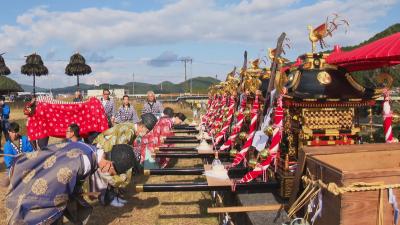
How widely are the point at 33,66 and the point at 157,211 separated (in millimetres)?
29740

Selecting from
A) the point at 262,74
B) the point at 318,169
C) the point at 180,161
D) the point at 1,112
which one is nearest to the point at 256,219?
the point at 318,169

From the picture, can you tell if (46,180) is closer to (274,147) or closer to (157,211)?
(274,147)

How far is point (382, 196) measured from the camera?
2.01 meters

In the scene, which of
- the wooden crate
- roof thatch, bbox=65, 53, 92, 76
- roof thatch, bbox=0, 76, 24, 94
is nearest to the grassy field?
the wooden crate

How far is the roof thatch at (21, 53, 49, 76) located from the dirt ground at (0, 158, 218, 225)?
27.5m

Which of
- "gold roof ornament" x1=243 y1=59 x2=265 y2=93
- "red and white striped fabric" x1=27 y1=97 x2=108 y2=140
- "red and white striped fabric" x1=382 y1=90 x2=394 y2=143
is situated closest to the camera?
"red and white striped fabric" x1=382 y1=90 x2=394 y2=143

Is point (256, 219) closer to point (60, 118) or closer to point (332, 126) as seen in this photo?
point (332, 126)

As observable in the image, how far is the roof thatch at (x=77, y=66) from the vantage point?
Answer: 30.2 metres

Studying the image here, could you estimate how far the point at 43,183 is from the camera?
2.85m

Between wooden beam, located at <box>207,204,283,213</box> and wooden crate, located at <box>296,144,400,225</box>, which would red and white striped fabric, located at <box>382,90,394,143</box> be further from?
wooden crate, located at <box>296,144,400,225</box>

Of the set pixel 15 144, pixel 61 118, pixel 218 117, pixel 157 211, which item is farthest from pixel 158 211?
pixel 218 117

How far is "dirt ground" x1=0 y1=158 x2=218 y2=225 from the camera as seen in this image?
5.00m

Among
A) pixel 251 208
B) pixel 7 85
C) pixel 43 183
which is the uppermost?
pixel 7 85

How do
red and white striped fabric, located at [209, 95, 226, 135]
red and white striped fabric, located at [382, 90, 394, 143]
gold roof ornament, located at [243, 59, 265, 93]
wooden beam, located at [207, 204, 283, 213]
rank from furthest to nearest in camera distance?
red and white striped fabric, located at [209, 95, 226, 135]
gold roof ornament, located at [243, 59, 265, 93]
red and white striped fabric, located at [382, 90, 394, 143]
wooden beam, located at [207, 204, 283, 213]
